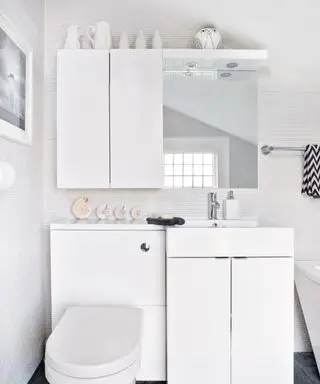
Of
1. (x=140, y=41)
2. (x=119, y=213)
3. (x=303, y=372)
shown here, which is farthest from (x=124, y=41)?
(x=303, y=372)

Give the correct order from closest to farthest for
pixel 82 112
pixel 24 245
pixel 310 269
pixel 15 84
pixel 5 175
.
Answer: pixel 5 175
pixel 15 84
pixel 24 245
pixel 310 269
pixel 82 112

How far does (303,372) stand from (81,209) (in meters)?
1.52

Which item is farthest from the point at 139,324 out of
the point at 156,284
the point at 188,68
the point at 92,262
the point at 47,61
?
the point at 47,61

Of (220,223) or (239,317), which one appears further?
(220,223)

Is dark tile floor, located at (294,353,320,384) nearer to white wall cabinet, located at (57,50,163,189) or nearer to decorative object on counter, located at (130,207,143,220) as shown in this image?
decorative object on counter, located at (130,207,143,220)

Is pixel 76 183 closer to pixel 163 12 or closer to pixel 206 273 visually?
pixel 206 273

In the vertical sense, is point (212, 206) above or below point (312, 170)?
below

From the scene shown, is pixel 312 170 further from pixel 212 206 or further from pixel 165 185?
pixel 165 185

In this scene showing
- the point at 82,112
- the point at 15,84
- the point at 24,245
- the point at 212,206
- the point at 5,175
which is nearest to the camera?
the point at 5,175

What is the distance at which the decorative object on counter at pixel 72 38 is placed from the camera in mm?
1867

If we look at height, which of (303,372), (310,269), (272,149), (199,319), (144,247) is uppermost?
(272,149)

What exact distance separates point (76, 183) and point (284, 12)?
1.61 meters

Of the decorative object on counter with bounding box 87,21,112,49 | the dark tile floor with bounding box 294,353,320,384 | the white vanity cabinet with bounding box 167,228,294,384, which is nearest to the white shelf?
the decorative object on counter with bounding box 87,21,112,49

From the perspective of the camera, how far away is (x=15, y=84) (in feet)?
4.85
